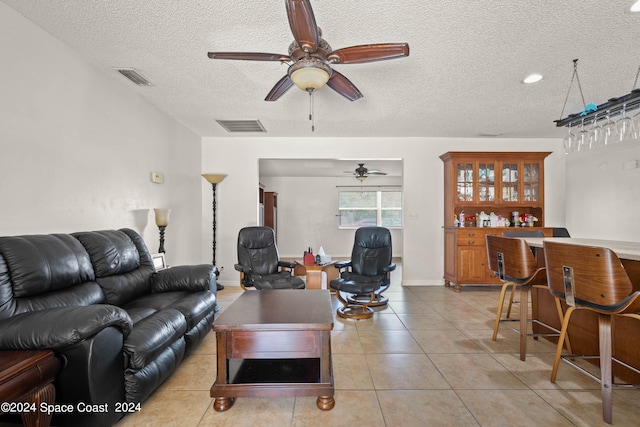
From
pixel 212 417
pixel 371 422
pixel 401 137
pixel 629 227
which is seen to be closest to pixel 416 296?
pixel 401 137

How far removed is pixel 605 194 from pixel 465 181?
358cm

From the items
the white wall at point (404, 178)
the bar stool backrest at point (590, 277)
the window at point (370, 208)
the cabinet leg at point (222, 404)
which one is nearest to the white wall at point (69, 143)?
the white wall at point (404, 178)

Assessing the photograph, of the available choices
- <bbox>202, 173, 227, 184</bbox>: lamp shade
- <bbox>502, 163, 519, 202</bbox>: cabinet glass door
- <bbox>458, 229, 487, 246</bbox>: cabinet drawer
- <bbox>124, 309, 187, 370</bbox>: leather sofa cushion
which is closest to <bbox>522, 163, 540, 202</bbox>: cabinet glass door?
<bbox>502, 163, 519, 202</bbox>: cabinet glass door

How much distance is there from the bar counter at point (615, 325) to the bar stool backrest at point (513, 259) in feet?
0.52

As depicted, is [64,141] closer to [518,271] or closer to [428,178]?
[518,271]

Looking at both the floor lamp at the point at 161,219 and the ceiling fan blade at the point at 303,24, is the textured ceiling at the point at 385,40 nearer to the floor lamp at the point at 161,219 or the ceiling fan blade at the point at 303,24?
the ceiling fan blade at the point at 303,24

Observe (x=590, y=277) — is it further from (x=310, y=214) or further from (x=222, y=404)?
(x=310, y=214)

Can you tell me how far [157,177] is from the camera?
3.77 m

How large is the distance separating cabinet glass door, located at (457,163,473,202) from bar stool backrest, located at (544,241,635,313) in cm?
313

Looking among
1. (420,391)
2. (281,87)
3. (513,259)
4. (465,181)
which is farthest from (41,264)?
(465,181)

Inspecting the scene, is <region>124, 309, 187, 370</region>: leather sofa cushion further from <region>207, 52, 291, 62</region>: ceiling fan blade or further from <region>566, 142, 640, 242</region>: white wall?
<region>566, 142, 640, 242</region>: white wall

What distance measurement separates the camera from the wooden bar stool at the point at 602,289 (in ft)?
5.35

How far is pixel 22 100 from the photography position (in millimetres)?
2129

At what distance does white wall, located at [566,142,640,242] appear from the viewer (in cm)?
568
